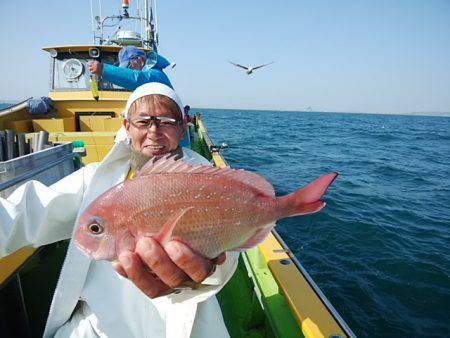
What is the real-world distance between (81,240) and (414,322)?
530 cm

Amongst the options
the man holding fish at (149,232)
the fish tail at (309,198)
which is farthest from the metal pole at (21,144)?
the fish tail at (309,198)

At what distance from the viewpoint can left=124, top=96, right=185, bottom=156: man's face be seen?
218 centimetres

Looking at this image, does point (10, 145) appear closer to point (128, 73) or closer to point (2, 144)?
point (2, 144)

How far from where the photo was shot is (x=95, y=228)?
A: 4.99ft

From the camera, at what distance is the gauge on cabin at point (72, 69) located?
30.8 ft

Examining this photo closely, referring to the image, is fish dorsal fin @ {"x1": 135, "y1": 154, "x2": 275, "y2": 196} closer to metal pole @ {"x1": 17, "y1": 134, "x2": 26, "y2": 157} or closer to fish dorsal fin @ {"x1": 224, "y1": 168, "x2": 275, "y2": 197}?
fish dorsal fin @ {"x1": 224, "y1": 168, "x2": 275, "y2": 197}

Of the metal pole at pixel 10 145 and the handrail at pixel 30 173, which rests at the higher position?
the metal pole at pixel 10 145

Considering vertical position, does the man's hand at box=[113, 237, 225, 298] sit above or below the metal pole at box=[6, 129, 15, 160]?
below

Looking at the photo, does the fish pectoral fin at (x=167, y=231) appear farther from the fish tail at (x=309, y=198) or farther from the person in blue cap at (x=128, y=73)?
the person in blue cap at (x=128, y=73)

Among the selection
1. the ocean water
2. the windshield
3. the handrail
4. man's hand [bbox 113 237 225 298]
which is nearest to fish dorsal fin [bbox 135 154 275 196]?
man's hand [bbox 113 237 225 298]

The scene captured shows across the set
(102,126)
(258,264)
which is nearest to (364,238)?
(258,264)

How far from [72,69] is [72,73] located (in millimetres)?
139

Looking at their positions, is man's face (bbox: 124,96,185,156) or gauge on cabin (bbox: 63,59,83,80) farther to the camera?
gauge on cabin (bbox: 63,59,83,80)

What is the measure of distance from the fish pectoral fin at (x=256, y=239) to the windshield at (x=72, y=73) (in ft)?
29.6
